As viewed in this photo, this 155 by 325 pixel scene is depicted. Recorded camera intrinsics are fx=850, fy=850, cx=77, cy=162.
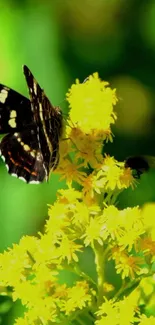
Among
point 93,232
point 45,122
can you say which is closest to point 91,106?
point 45,122

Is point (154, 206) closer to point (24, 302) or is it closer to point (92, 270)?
point (92, 270)

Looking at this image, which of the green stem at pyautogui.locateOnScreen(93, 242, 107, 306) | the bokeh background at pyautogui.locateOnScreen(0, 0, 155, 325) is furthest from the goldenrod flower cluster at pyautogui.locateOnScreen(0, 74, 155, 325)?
the bokeh background at pyautogui.locateOnScreen(0, 0, 155, 325)

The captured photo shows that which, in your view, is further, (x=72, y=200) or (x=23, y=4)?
(x=23, y=4)

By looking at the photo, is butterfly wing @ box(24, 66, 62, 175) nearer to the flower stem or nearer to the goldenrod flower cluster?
the goldenrod flower cluster

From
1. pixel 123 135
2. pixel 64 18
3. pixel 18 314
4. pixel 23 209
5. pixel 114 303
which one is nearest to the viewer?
pixel 114 303

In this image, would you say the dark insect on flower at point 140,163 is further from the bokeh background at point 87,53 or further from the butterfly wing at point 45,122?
the bokeh background at point 87,53

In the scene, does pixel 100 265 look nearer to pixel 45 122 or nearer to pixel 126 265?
pixel 126 265

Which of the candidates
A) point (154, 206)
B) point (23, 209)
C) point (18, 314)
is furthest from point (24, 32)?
point (18, 314)

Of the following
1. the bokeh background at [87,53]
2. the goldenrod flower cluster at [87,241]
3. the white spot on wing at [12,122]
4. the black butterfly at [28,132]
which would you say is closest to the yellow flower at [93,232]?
the goldenrod flower cluster at [87,241]
